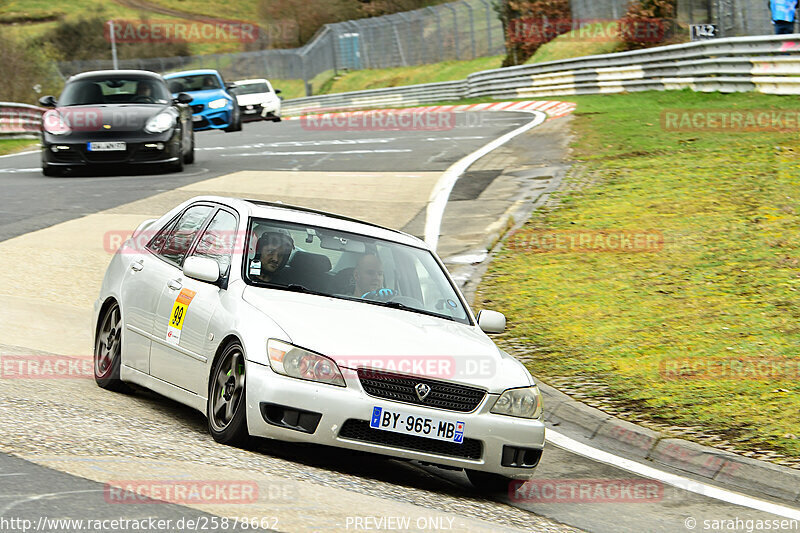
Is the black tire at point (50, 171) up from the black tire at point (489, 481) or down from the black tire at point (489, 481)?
up

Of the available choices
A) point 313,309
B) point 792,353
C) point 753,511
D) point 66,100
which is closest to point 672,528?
point 753,511

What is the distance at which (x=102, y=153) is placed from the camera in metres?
19.1

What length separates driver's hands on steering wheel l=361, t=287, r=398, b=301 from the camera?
719 centimetres

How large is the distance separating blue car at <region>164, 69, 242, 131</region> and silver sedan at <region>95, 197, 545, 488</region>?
2119 centimetres

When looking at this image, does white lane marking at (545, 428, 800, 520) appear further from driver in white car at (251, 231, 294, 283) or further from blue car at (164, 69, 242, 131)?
blue car at (164, 69, 242, 131)

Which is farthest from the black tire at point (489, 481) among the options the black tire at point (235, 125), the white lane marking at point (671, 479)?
the black tire at point (235, 125)

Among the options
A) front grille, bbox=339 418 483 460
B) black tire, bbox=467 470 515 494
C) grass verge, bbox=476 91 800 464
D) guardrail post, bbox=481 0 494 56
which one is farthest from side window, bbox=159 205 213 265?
guardrail post, bbox=481 0 494 56

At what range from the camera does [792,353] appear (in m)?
9.48

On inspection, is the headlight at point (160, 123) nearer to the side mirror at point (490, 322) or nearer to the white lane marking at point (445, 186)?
the white lane marking at point (445, 186)

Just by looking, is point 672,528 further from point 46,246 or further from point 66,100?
point 66,100

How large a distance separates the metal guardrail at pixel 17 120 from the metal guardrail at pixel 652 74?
16096mm

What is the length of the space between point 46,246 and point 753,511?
930 cm

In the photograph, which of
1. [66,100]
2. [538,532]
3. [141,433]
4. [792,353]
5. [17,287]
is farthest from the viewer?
[66,100]

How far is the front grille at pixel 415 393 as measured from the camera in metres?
6.18
